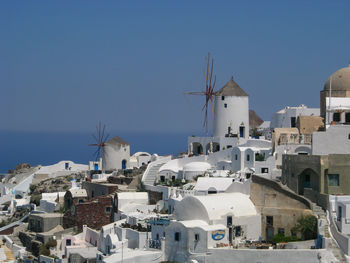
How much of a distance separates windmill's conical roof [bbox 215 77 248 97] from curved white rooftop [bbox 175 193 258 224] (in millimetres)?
15442

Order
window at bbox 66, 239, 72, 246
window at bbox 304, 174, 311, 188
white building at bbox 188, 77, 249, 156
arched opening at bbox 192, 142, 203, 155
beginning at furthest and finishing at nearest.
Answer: arched opening at bbox 192, 142, 203, 155 → white building at bbox 188, 77, 249, 156 → window at bbox 66, 239, 72, 246 → window at bbox 304, 174, 311, 188

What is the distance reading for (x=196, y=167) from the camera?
41875mm

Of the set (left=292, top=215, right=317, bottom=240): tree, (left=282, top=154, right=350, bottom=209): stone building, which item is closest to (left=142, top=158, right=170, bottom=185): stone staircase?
(left=282, top=154, right=350, bottom=209): stone building

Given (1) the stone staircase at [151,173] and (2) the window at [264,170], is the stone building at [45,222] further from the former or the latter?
(2) the window at [264,170]

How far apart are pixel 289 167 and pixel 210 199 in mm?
4473

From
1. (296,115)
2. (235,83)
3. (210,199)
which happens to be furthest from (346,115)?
(210,199)

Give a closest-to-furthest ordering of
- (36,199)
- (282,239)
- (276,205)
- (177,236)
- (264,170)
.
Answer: (177,236) < (282,239) < (276,205) < (264,170) < (36,199)

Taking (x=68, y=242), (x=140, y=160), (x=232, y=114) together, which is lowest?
(x=68, y=242)

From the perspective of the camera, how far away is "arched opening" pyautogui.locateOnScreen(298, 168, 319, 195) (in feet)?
107

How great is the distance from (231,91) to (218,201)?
16776 mm

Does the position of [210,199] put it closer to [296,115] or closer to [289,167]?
[289,167]

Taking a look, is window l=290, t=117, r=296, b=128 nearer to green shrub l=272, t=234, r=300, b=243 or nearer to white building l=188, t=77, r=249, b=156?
white building l=188, t=77, r=249, b=156

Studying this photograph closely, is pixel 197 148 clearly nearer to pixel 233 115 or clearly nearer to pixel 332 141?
pixel 233 115

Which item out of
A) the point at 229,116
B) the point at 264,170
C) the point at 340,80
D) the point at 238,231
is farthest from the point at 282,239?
the point at 229,116
